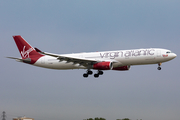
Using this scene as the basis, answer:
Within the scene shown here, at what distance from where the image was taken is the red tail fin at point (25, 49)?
6254cm

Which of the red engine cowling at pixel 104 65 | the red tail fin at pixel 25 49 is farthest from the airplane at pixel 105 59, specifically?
the red tail fin at pixel 25 49

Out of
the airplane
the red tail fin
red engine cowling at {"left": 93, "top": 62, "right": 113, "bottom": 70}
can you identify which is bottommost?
red engine cowling at {"left": 93, "top": 62, "right": 113, "bottom": 70}

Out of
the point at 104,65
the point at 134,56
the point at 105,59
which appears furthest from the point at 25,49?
the point at 134,56

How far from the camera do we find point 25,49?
63906mm

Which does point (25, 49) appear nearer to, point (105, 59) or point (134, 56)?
point (105, 59)

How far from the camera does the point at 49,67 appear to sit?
60688mm

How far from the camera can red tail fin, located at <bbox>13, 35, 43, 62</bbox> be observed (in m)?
62.5

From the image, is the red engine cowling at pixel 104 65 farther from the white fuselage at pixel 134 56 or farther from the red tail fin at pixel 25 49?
the red tail fin at pixel 25 49

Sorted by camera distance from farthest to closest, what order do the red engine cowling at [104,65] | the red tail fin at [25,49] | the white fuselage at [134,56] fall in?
the red tail fin at [25,49]
the red engine cowling at [104,65]
the white fuselage at [134,56]

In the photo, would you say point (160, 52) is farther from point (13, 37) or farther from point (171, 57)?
point (13, 37)

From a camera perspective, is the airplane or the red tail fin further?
the red tail fin

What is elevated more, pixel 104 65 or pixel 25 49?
pixel 25 49

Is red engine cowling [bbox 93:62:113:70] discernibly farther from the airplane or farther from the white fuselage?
the white fuselage

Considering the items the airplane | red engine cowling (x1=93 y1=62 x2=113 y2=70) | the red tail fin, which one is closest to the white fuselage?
the airplane
